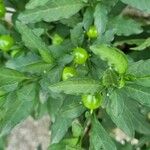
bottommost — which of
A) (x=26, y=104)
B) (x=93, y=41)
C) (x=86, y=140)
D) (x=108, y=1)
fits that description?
(x=86, y=140)

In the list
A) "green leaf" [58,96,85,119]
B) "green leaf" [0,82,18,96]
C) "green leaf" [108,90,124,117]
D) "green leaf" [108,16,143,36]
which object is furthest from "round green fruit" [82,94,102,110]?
"green leaf" [108,16,143,36]

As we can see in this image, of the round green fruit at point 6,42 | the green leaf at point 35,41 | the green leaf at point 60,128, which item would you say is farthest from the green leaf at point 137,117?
the round green fruit at point 6,42

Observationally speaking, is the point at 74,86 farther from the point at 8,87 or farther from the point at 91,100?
the point at 8,87

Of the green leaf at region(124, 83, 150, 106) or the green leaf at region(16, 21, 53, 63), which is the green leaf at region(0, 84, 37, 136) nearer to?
the green leaf at region(16, 21, 53, 63)

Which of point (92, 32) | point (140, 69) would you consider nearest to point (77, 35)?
point (92, 32)

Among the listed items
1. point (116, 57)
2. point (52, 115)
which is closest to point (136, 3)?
point (116, 57)

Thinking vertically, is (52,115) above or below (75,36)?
below

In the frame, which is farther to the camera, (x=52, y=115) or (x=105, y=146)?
(x=52, y=115)

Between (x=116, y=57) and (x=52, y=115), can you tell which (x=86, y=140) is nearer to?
(x=52, y=115)
